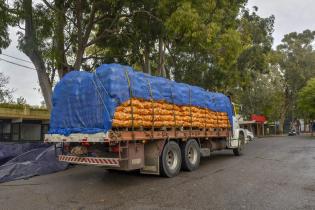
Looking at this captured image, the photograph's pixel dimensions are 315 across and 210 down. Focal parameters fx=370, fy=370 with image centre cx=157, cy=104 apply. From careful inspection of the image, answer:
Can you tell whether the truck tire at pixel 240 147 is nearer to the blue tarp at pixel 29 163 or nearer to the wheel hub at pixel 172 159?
the wheel hub at pixel 172 159

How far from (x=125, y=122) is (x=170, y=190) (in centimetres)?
208

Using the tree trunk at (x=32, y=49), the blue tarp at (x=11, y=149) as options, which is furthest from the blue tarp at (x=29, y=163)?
the tree trunk at (x=32, y=49)

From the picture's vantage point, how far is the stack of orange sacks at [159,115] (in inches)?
380

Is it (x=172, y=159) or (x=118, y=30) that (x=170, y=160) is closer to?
(x=172, y=159)

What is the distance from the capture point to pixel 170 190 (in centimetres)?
907

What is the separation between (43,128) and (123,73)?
787 inches

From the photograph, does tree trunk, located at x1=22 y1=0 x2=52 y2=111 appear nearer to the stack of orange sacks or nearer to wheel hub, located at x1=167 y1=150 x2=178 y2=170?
the stack of orange sacks

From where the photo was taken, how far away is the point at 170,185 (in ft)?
32.1

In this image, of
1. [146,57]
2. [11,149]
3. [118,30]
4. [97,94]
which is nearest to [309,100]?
[146,57]

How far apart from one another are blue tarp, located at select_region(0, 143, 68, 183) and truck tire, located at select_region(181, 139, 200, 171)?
431 centimetres

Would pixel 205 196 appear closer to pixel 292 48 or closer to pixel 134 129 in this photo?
pixel 134 129

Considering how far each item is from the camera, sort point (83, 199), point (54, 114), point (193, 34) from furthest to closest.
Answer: point (193, 34), point (54, 114), point (83, 199)

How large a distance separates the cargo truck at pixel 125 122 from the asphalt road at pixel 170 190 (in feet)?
2.16

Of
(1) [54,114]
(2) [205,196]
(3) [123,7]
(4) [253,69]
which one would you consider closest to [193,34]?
(3) [123,7]
